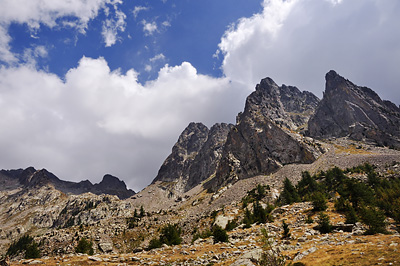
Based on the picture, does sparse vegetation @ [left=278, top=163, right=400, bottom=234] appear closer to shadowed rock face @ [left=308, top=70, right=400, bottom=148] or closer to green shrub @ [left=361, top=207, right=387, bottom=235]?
green shrub @ [left=361, top=207, right=387, bottom=235]

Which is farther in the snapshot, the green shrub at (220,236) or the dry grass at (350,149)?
the dry grass at (350,149)

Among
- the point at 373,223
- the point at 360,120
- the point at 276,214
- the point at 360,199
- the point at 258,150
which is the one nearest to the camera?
the point at 373,223

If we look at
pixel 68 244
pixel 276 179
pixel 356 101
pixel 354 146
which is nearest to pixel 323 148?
Result: pixel 354 146

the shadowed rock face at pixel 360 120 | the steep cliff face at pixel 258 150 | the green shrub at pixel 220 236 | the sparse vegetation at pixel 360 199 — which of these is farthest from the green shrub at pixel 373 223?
the shadowed rock face at pixel 360 120

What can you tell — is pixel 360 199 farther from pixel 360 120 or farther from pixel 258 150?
pixel 360 120

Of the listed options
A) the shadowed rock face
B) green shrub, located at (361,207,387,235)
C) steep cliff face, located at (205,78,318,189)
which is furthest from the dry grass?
green shrub, located at (361,207,387,235)

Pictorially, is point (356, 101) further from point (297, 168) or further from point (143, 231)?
point (143, 231)

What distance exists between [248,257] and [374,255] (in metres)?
9.10

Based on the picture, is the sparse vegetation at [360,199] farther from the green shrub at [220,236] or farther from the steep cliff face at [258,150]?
the steep cliff face at [258,150]

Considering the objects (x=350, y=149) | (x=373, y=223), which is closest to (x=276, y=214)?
(x=373, y=223)

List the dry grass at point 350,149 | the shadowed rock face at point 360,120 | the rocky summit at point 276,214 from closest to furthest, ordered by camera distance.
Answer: the rocky summit at point 276,214 < the dry grass at point 350,149 < the shadowed rock face at point 360,120

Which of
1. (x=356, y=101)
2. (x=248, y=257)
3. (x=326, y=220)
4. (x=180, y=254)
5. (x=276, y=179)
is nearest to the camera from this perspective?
(x=248, y=257)

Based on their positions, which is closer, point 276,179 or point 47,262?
point 47,262

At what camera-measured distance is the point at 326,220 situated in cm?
2731
